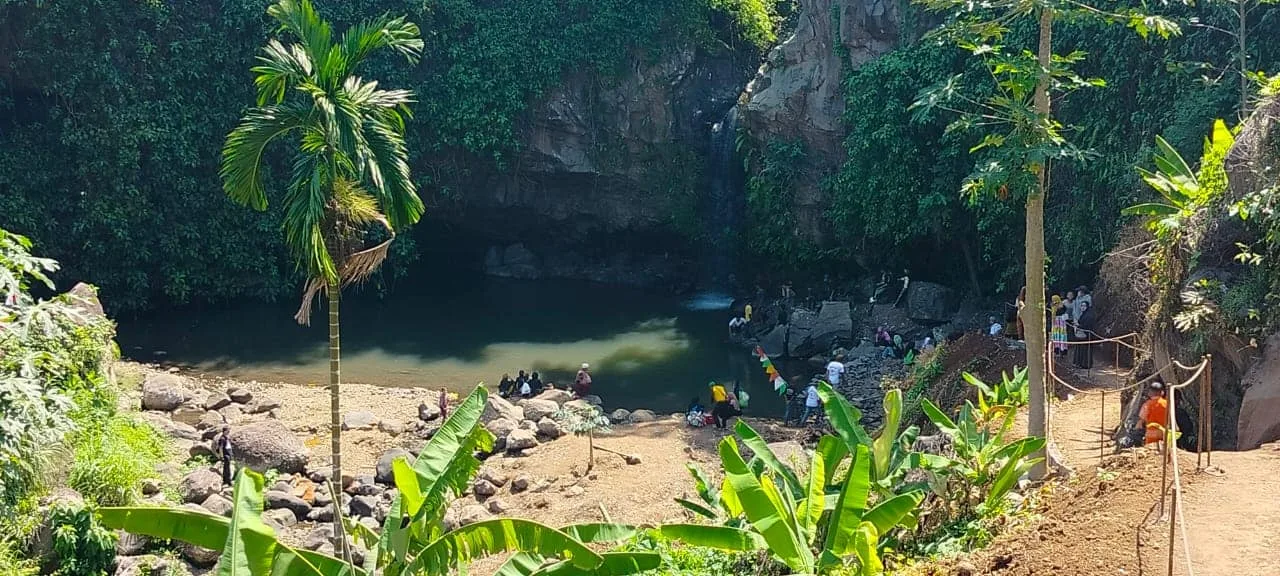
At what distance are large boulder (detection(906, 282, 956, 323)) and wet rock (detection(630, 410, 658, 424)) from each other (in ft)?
28.1

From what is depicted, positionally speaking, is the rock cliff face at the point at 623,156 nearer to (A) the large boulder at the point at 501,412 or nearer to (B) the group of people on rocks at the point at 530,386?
(B) the group of people on rocks at the point at 530,386

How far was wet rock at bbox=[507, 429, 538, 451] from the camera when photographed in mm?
17938

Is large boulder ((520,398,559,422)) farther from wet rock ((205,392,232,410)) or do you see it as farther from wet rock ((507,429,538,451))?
wet rock ((205,392,232,410))

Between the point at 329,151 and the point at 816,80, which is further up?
the point at 816,80

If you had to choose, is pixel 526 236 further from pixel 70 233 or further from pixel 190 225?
pixel 70 233

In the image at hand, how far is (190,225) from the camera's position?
29.1 metres

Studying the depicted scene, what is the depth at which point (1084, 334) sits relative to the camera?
59.3 feet

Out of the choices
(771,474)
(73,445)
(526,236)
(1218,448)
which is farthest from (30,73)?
(1218,448)

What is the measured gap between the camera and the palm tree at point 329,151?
10.6 m

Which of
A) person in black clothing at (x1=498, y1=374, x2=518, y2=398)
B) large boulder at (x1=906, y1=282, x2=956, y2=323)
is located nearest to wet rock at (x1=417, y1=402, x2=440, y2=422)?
person in black clothing at (x1=498, y1=374, x2=518, y2=398)

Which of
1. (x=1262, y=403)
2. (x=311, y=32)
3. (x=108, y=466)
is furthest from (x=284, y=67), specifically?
(x=1262, y=403)

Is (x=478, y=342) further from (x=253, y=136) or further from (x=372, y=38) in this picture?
(x=372, y=38)

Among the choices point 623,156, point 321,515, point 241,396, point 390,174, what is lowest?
point 321,515

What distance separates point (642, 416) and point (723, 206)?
13.4m
